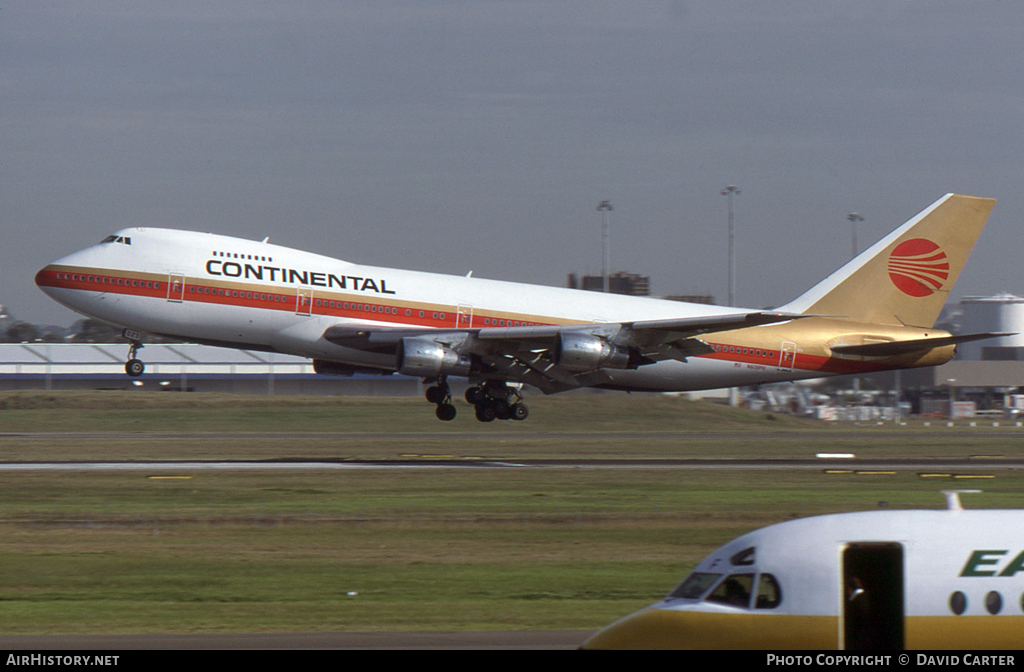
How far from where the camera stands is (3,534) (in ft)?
89.2

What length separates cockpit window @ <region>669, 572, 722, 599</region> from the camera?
38.5 feet

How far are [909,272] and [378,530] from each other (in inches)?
1346

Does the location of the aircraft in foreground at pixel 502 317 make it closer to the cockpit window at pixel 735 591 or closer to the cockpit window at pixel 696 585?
the cockpit window at pixel 696 585

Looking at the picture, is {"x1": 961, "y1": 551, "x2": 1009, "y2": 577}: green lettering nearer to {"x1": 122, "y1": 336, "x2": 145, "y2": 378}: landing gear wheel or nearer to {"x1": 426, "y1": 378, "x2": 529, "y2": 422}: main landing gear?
{"x1": 426, "y1": 378, "x2": 529, "y2": 422}: main landing gear

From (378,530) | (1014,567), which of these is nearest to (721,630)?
(1014,567)

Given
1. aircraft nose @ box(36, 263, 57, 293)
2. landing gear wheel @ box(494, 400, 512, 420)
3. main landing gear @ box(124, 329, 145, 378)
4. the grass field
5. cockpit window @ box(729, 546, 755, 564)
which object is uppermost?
aircraft nose @ box(36, 263, 57, 293)

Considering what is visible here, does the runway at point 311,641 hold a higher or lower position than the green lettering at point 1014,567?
Answer: lower

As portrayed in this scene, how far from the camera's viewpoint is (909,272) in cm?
5322

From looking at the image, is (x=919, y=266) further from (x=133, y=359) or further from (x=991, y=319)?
(x=991, y=319)

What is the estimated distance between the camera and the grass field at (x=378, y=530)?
19859 mm

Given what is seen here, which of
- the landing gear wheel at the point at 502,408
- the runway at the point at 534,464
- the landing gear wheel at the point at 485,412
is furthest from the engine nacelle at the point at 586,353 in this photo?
the landing gear wheel at the point at 485,412

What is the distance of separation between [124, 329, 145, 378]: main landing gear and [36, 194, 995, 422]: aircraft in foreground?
7 centimetres

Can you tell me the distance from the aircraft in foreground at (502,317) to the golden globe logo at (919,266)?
0.07m

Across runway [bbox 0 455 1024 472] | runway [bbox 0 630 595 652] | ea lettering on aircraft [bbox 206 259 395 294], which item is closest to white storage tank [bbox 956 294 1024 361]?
runway [bbox 0 455 1024 472]
